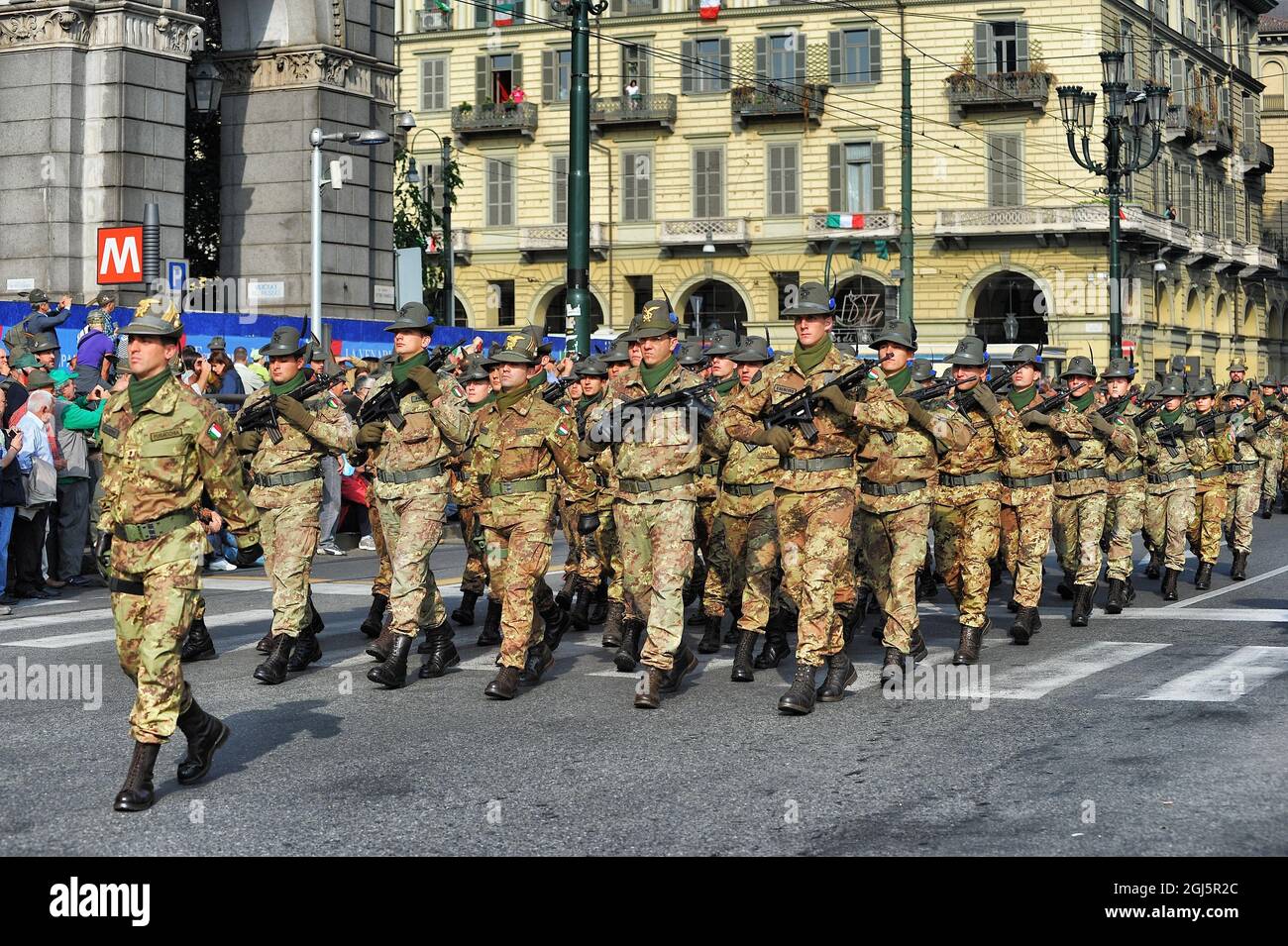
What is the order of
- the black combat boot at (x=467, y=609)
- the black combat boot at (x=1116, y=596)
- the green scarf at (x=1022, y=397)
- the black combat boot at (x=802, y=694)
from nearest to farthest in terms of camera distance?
1. the black combat boot at (x=802, y=694)
2. the black combat boot at (x=467, y=609)
3. the green scarf at (x=1022, y=397)
4. the black combat boot at (x=1116, y=596)

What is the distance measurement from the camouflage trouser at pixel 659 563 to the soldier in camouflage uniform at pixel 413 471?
111 centimetres

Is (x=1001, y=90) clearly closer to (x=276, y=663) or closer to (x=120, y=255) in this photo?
(x=120, y=255)

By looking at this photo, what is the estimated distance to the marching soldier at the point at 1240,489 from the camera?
1797 cm

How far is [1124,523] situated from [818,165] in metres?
45.9

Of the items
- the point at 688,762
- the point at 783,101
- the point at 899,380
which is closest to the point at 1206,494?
the point at 899,380

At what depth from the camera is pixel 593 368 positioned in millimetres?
14625

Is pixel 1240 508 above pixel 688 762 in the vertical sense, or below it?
above

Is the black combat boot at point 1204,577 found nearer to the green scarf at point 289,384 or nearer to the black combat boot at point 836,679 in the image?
the black combat boot at point 836,679

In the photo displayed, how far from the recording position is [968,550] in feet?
39.8

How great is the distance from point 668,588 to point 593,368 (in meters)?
4.92

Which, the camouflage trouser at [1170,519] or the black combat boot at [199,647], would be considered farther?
the camouflage trouser at [1170,519]

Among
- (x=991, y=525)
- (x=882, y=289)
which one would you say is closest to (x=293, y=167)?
(x=991, y=525)

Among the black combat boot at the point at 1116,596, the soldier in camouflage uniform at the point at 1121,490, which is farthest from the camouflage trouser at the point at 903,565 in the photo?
the soldier in camouflage uniform at the point at 1121,490
